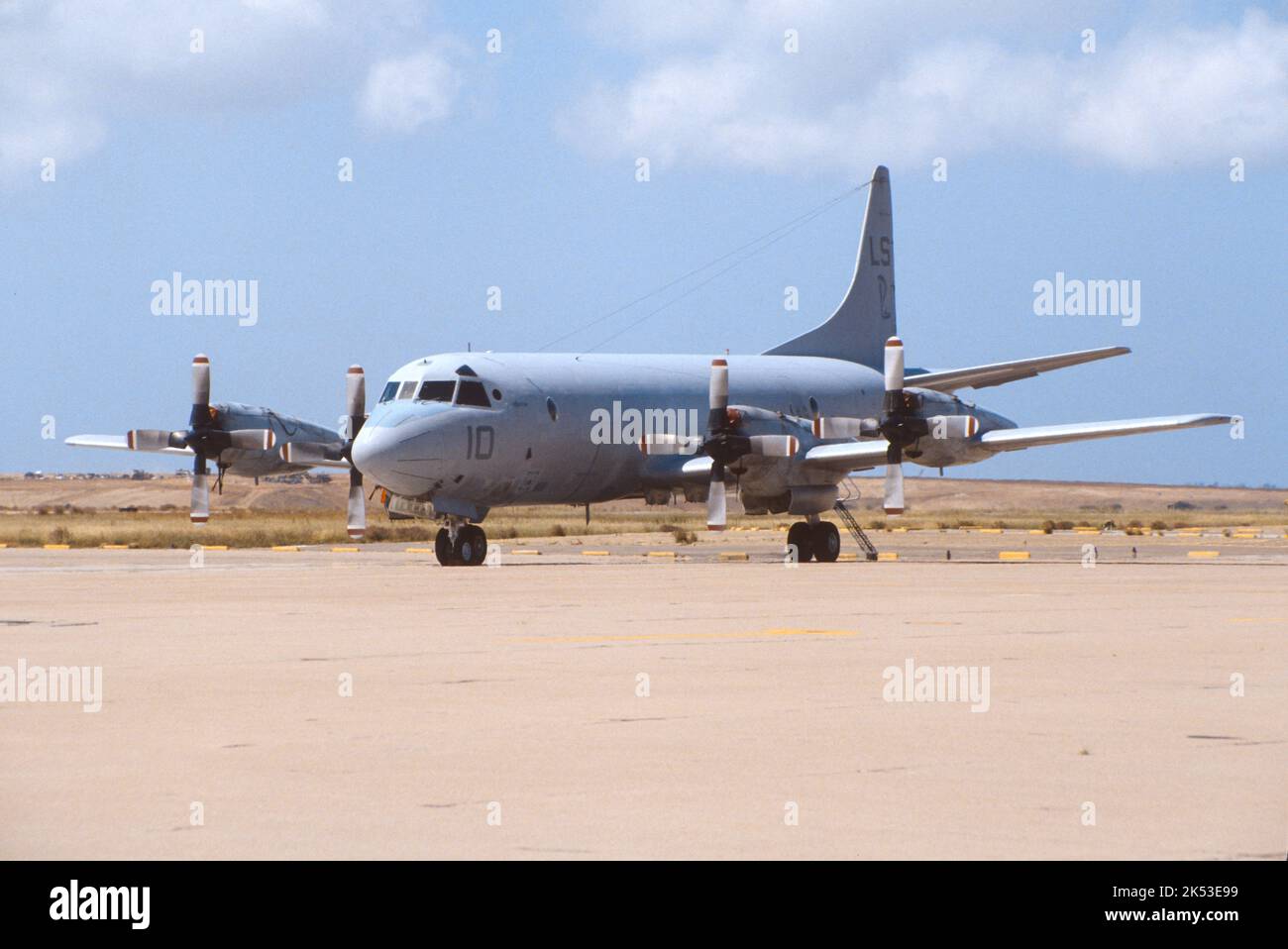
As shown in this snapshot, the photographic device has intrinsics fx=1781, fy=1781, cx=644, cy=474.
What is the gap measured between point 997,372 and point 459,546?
14.1 m

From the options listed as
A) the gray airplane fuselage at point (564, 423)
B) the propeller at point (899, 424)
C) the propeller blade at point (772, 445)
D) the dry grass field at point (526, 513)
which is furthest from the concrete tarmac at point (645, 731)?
the dry grass field at point (526, 513)

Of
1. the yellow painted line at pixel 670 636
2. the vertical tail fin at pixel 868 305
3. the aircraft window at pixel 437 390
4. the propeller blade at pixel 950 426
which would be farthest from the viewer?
the vertical tail fin at pixel 868 305

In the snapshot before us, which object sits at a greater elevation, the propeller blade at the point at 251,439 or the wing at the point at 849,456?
the propeller blade at the point at 251,439

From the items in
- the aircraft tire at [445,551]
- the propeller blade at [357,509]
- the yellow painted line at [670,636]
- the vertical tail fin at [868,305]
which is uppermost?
the vertical tail fin at [868,305]

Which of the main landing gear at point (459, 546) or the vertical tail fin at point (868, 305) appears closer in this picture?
the main landing gear at point (459, 546)

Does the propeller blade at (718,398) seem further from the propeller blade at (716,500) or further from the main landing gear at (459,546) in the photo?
the main landing gear at (459,546)

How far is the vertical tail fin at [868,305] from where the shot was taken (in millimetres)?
49219

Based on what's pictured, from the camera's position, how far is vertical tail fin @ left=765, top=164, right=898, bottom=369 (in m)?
49.2

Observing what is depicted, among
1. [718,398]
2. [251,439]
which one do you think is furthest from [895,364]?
[251,439]

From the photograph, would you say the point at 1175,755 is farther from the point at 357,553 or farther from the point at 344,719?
the point at 357,553

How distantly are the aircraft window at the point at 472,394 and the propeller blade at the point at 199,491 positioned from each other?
7.10 meters
